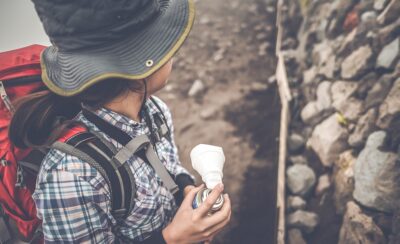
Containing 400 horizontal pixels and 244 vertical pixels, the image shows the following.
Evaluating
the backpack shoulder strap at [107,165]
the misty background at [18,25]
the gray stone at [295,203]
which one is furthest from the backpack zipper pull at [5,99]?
the gray stone at [295,203]

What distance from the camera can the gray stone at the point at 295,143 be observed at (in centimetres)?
413

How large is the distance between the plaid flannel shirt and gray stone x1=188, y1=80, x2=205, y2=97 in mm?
3914

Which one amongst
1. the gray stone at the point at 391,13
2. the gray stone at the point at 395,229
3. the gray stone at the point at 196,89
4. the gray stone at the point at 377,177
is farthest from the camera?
the gray stone at the point at 196,89

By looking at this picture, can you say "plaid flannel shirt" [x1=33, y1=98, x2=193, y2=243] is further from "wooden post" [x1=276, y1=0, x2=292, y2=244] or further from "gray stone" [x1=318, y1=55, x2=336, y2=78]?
"gray stone" [x1=318, y1=55, x2=336, y2=78]

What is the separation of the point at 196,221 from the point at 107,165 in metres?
0.50

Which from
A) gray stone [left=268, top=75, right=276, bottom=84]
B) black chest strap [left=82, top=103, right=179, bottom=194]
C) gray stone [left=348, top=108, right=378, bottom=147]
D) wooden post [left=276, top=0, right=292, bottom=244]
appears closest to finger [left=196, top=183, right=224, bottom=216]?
black chest strap [left=82, top=103, right=179, bottom=194]

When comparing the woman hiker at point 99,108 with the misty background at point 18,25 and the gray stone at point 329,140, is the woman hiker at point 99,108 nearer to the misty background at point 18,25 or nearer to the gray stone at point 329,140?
the misty background at point 18,25

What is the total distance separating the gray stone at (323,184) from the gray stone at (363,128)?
48 cm

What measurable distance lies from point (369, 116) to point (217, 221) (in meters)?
2.47

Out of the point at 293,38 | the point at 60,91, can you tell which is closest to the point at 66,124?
the point at 60,91

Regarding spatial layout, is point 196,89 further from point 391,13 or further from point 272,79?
point 391,13

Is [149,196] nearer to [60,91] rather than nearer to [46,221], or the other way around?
[46,221]

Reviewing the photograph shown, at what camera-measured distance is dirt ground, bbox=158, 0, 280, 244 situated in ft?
12.5

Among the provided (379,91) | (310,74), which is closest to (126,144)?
(379,91)
